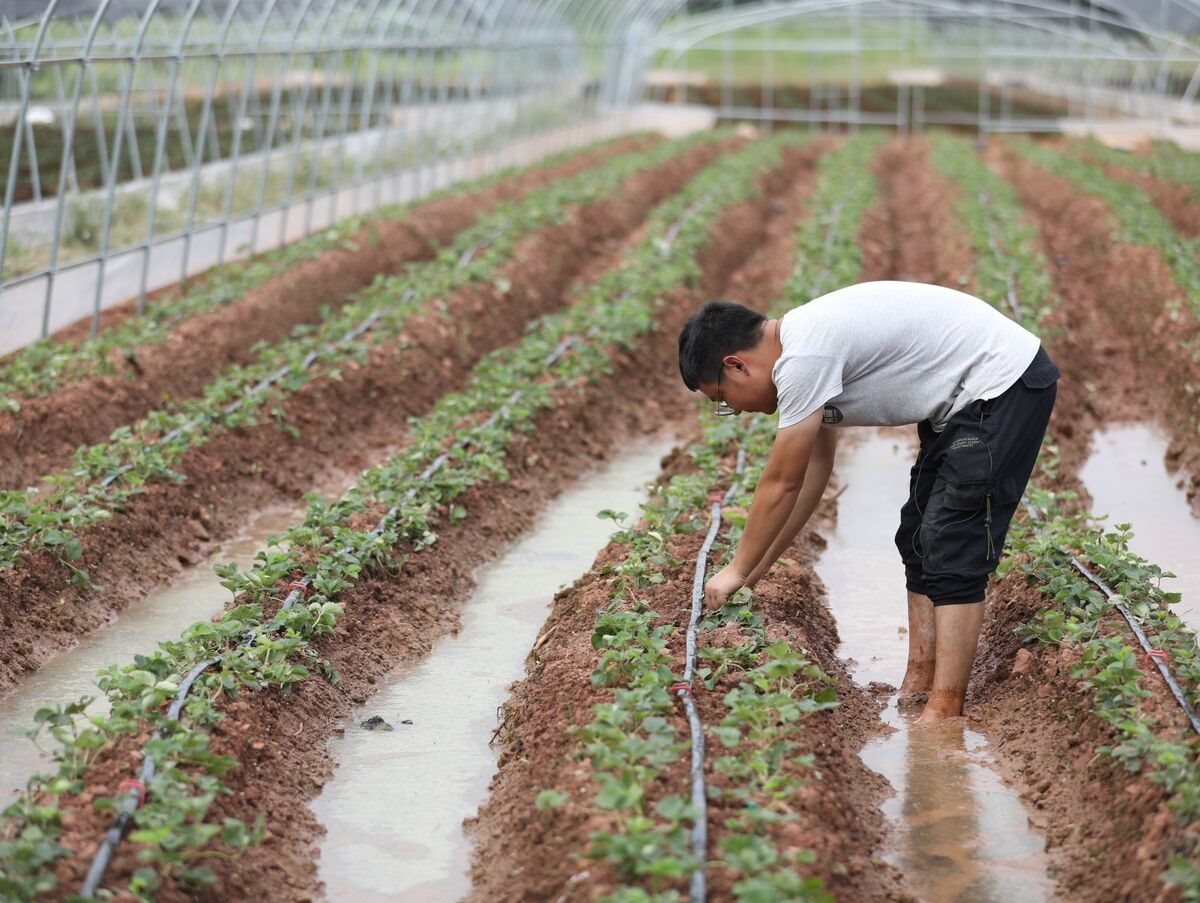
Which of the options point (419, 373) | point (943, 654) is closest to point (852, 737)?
point (943, 654)

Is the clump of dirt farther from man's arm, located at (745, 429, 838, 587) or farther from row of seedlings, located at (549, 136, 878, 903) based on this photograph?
man's arm, located at (745, 429, 838, 587)

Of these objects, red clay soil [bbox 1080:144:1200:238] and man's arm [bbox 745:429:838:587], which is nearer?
man's arm [bbox 745:429:838:587]

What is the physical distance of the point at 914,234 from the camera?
17.5 metres

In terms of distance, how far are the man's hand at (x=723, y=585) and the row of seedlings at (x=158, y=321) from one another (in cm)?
501

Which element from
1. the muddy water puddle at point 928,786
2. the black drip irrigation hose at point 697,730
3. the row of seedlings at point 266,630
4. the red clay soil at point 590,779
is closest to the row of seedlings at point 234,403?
the row of seedlings at point 266,630

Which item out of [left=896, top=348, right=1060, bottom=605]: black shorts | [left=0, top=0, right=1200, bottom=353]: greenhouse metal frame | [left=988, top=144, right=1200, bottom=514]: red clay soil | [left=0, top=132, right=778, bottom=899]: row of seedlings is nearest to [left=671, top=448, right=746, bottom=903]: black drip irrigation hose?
[left=896, top=348, right=1060, bottom=605]: black shorts

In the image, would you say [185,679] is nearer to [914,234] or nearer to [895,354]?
[895,354]

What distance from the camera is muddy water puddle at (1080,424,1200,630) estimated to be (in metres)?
6.78

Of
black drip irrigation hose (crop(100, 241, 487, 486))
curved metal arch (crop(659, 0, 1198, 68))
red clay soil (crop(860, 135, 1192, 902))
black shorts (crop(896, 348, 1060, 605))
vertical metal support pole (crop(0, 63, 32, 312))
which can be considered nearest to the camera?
red clay soil (crop(860, 135, 1192, 902))

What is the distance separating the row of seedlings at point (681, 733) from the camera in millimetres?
3492

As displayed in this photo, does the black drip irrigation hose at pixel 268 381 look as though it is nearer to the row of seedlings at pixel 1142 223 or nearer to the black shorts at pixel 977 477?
the black shorts at pixel 977 477

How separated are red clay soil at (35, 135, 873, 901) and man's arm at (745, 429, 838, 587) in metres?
1.70

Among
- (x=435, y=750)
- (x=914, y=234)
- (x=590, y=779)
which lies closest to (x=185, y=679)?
(x=435, y=750)

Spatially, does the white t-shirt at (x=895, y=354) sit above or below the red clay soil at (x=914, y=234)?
above
